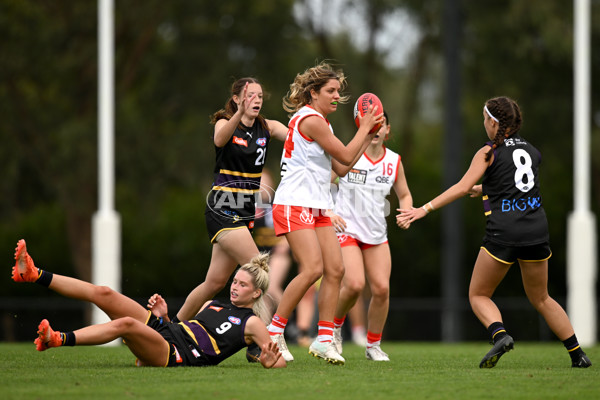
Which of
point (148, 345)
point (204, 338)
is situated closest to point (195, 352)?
point (204, 338)

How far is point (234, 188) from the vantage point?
759cm

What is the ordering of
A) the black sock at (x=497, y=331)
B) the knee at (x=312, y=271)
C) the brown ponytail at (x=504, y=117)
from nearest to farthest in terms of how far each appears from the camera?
the black sock at (x=497, y=331)
the knee at (x=312, y=271)
the brown ponytail at (x=504, y=117)

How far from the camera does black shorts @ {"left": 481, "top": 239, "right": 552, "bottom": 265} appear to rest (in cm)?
699

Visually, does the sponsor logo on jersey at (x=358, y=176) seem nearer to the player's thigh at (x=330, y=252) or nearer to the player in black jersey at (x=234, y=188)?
the player in black jersey at (x=234, y=188)

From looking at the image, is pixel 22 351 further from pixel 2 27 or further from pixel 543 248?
pixel 2 27

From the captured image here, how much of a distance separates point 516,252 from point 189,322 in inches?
98.2

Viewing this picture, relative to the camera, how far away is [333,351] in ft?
23.5

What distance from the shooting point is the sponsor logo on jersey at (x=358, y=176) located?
825 cm

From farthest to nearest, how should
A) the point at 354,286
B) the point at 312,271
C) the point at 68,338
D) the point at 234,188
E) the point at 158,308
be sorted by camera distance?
1. the point at 354,286
2. the point at 234,188
3. the point at 312,271
4. the point at 158,308
5. the point at 68,338

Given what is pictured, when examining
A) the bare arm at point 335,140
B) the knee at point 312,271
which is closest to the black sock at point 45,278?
the knee at point 312,271

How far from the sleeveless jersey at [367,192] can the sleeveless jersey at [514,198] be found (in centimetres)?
122

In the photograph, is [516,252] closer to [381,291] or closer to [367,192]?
[381,291]

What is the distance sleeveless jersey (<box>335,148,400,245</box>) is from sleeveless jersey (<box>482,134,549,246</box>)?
1223mm

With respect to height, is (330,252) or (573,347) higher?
(330,252)
